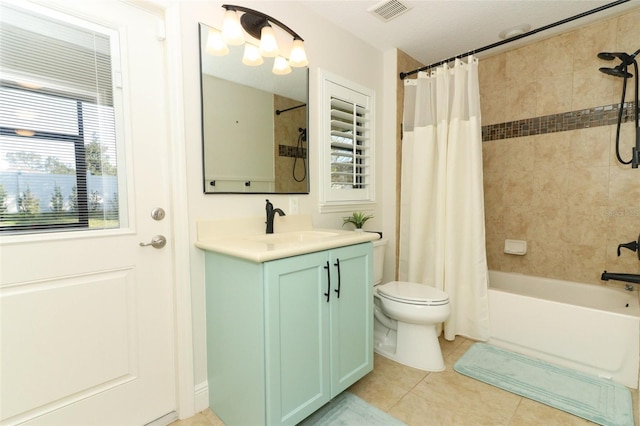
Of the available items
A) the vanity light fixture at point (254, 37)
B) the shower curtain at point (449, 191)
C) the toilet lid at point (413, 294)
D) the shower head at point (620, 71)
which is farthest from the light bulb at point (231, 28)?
the shower head at point (620, 71)

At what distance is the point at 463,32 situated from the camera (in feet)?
7.66

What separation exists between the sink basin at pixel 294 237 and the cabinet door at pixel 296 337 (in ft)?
0.83

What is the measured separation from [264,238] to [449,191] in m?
1.44

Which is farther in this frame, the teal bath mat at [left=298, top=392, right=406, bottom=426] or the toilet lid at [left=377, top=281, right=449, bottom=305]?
the toilet lid at [left=377, top=281, right=449, bottom=305]

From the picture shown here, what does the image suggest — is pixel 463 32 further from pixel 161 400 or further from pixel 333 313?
pixel 161 400

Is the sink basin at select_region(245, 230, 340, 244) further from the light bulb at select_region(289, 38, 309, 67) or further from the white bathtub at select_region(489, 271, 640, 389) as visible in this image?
the white bathtub at select_region(489, 271, 640, 389)

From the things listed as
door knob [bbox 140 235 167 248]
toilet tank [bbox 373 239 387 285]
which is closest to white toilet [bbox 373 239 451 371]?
toilet tank [bbox 373 239 387 285]

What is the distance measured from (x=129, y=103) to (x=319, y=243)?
107cm

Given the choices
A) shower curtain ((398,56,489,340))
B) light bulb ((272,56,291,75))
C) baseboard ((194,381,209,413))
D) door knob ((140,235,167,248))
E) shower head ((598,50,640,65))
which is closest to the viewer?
door knob ((140,235,167,248))

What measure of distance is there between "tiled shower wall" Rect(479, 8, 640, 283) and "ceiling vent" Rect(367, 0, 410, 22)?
1278 millimetres

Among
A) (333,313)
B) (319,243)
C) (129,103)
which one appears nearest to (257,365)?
(333,313)

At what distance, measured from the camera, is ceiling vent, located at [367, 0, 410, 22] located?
196 centimetres

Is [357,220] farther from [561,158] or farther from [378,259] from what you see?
[561,158]

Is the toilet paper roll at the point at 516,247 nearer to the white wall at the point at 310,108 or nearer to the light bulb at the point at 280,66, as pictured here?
the white wall at the point at 310,108
